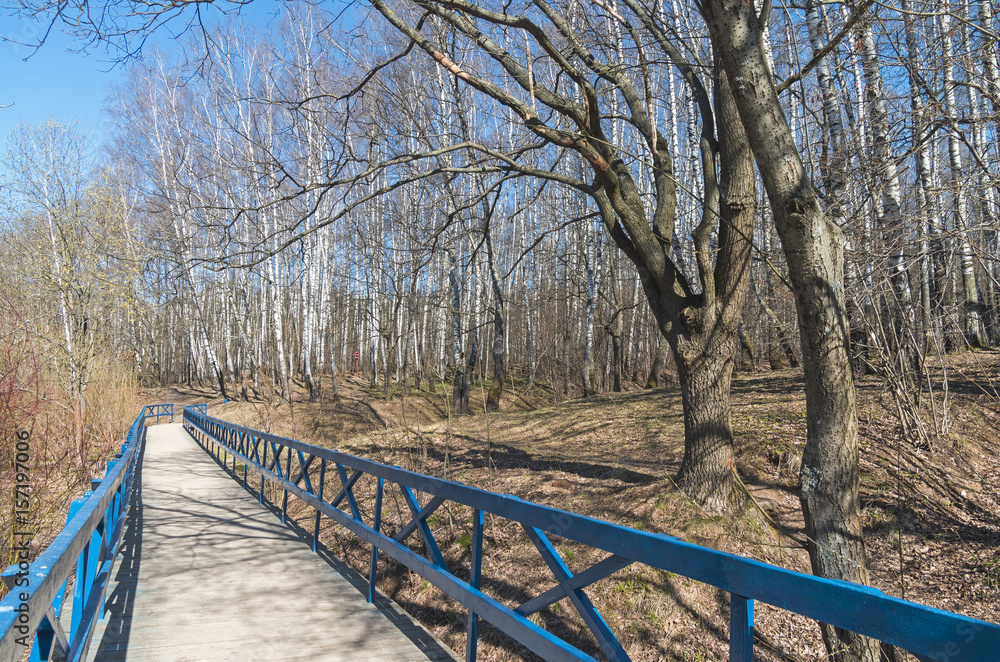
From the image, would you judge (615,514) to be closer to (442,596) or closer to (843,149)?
(442,596)

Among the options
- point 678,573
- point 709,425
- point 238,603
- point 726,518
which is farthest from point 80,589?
point 709,425

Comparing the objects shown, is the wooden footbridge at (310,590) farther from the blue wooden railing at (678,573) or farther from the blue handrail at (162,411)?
the blue handrail at (162,411)

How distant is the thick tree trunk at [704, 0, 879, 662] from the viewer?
12.8 feet

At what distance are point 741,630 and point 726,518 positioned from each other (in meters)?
3.94

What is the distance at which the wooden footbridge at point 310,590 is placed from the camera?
6.22ft

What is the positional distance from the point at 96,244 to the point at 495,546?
19232 mm

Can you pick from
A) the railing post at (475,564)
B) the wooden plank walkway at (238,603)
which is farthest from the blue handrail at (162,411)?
the railing post at (475,564)

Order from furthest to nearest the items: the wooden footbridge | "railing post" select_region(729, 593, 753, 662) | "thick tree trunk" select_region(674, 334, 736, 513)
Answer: "thick tree trunk" select_region(674, 334, 736, 513)
"railing post" select_region(729, 593, 753, 662)
the wooden footbridge

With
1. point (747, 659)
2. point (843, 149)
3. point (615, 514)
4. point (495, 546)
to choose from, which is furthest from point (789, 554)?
point (843, 149)

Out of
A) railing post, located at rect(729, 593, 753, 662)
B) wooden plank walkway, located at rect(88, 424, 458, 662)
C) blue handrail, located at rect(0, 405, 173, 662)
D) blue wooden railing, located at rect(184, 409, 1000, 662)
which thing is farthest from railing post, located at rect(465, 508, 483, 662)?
blue handrail, located at rect(0, 405, 173, 662)

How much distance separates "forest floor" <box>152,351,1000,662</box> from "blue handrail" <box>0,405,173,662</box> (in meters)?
3.14

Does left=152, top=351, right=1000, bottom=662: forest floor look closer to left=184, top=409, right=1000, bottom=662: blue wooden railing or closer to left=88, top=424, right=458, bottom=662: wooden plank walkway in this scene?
left=88, top=424, right=458, bottom=662: wooden plank walkway

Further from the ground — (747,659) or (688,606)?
(747,659)

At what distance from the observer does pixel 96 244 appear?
1980 cm
